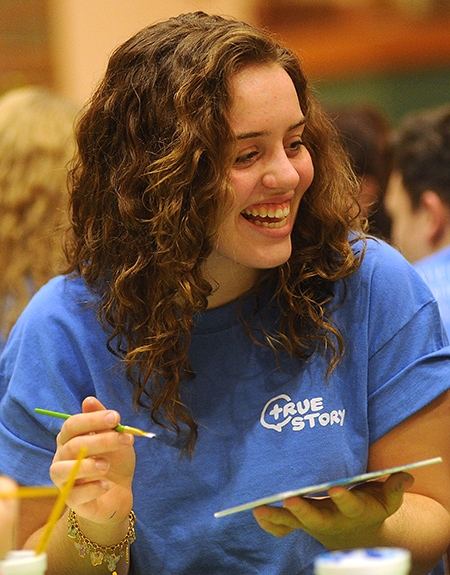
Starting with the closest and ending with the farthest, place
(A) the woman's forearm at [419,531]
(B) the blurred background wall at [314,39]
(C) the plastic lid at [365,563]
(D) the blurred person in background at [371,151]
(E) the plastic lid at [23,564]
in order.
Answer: (C) the plastic lid at [365,563], (E) the plastic lid at [23,564], (A) the woman's forearm at [419,531], (D) the blurred person in background at [371,151], (B) the blurred background wall at [314,39]

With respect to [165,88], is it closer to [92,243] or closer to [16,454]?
[92,243]

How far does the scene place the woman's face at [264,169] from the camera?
1.48 meters

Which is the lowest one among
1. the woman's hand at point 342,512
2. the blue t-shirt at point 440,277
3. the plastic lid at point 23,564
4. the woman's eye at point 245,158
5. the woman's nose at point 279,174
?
the blue t-shirt at point 440,277

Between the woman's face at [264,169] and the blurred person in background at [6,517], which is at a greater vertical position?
the woman's face at [264,169]

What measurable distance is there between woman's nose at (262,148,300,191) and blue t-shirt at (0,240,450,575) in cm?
25

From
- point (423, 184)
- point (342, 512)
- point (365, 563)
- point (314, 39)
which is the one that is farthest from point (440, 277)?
point (314, 39)

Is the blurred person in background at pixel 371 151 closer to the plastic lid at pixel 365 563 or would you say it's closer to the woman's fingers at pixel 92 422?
the woman's fingers at pixel 92 422

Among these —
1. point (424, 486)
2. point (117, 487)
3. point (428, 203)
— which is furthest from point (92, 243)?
point (428, 203)

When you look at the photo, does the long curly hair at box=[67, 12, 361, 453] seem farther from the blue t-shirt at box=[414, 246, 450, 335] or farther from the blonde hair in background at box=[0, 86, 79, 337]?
the blonde hair in background at box=[0, 86, 79, 337]

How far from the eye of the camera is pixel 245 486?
1.55 meters

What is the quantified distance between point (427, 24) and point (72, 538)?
5.85 metres

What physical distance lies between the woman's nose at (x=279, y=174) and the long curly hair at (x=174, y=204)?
0.07 metres

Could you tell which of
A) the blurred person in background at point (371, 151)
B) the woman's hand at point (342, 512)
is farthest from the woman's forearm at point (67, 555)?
the blurred person in background at point (371, 151)

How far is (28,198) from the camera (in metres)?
2.65
